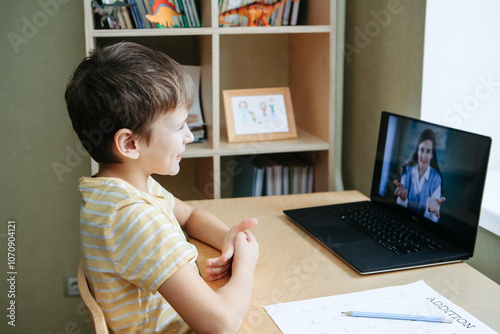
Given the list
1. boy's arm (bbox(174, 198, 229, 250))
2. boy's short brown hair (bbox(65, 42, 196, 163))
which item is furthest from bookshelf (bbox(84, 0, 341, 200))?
boy's short brown hair (bbox(65, 42, 196, 163))

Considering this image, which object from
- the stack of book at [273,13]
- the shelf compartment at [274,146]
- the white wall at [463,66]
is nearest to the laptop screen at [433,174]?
the white wall at [463,66]

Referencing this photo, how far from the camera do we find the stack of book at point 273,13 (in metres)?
1.79

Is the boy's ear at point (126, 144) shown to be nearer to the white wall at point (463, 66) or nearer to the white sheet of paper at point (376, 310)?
the white sheet of paper at point (376, 310)

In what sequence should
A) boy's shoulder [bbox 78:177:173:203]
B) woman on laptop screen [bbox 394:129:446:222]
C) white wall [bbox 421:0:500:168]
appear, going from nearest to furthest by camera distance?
1. boy's shoulder [bbox 78:177:173:203]
2. woman on laptop screen [bbox 394:129:446:222]
3. white wall [bbox 421:0:500:168]

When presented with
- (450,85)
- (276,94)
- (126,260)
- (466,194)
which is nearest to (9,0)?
(276,94)

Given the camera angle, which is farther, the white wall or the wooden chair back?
the white wall

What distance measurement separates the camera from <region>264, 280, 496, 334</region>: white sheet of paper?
3.08 feet

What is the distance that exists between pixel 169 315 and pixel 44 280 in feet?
Answer: 4.50

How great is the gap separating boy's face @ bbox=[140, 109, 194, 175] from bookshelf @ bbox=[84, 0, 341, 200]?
2.03ft

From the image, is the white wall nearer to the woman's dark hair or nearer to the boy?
the woman's dark hair

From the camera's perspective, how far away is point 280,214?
5.10 feet

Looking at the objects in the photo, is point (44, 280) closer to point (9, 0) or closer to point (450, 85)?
point (9, 0)

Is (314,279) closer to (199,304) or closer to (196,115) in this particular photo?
(199,304)

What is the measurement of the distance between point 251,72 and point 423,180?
104 centimetres
